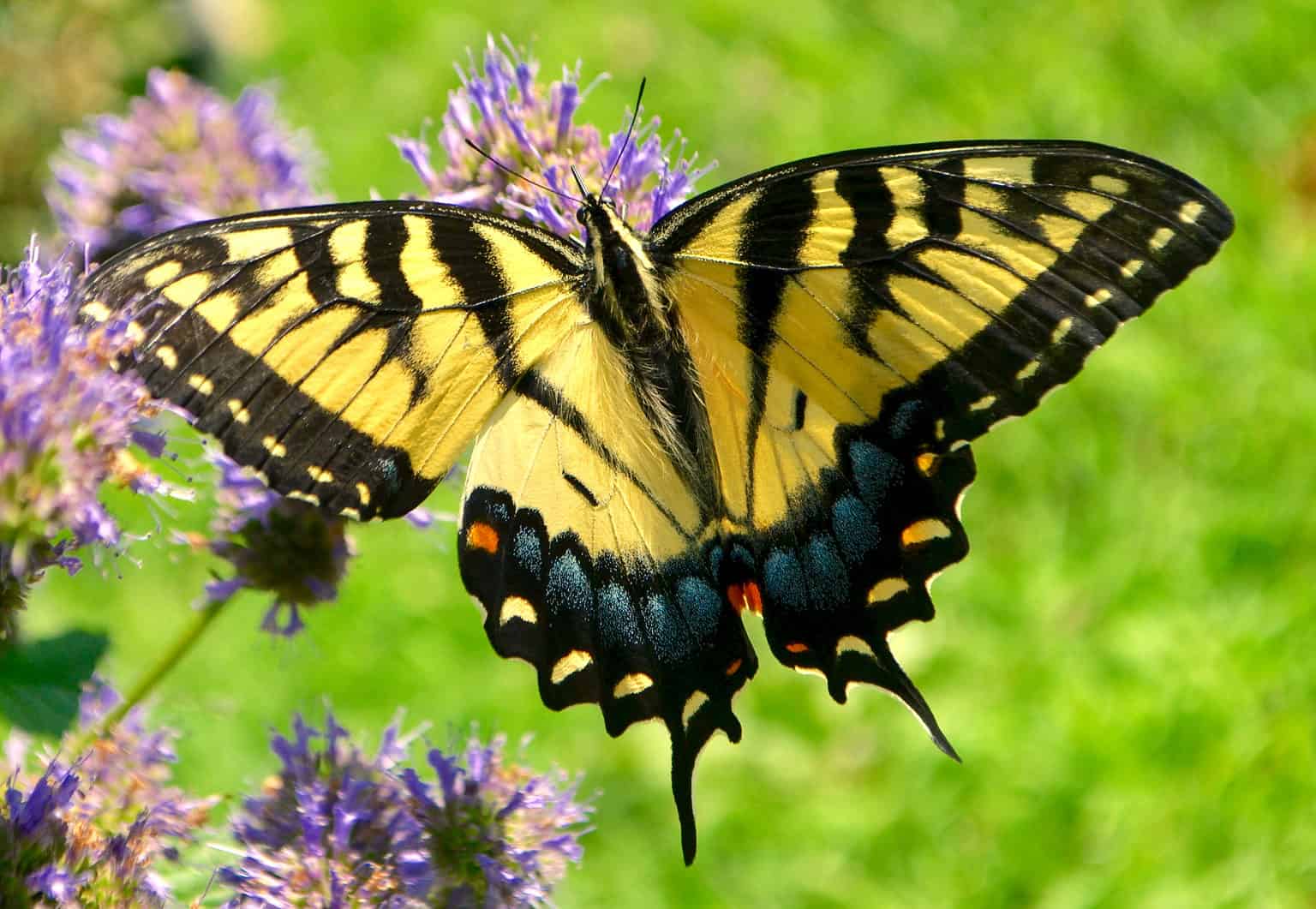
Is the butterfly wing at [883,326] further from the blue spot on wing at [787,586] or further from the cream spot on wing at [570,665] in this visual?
the cream spot on wing at [570,665]

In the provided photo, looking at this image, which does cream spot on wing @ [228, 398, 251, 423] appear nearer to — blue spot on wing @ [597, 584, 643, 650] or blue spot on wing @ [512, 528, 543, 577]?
blue spot on wing @ [512, 528, 543, 577]

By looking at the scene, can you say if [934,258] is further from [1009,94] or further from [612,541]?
[1009,94]

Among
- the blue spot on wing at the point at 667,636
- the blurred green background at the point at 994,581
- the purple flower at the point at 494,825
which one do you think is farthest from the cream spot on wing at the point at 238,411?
the blurred green background at the point at 994,581

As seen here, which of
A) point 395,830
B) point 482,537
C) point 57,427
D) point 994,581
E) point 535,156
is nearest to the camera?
point 57,427

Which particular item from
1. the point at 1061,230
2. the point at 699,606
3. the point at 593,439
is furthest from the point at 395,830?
the point at 1061,230

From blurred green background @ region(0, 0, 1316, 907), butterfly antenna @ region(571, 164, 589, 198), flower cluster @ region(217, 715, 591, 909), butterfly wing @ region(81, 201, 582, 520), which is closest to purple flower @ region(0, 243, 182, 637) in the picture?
butterfly wing @ region(81, 201, 582, 520)

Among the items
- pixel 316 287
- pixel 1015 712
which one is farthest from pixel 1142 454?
pixel 316 287

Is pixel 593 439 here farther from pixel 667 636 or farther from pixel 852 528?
pixel 852 528
